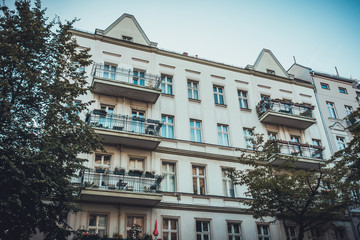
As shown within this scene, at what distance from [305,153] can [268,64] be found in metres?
8.46

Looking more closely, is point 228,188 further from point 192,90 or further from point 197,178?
point 192,90

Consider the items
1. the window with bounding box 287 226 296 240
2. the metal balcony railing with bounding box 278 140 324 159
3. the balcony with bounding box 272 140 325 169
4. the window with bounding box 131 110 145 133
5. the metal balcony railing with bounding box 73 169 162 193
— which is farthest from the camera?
the metal balcony railing with bounding box 278 140 324 159

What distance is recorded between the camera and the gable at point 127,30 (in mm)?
22406

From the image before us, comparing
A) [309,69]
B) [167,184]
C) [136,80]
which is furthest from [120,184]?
[309,69]

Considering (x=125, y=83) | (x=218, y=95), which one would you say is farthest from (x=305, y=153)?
(x=125, y=83)

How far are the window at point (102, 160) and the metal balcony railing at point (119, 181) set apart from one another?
37.9 inches

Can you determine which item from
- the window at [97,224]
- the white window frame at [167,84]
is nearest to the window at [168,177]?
the window at [97,224]

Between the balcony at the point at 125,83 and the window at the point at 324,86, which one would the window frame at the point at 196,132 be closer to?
the balcony at the point at 125,83

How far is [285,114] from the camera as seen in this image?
2294cm


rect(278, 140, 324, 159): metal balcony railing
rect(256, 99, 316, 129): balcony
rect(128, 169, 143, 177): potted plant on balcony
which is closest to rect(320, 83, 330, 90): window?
rect(256, 99, 316, 129): balcony

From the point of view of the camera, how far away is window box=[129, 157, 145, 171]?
1819 centimetres

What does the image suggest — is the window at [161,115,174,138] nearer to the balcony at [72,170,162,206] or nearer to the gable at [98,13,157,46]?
the balcony at [72,170,162,206]

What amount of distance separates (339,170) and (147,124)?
1105 centimetres

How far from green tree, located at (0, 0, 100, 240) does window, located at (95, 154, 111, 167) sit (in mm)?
3690
